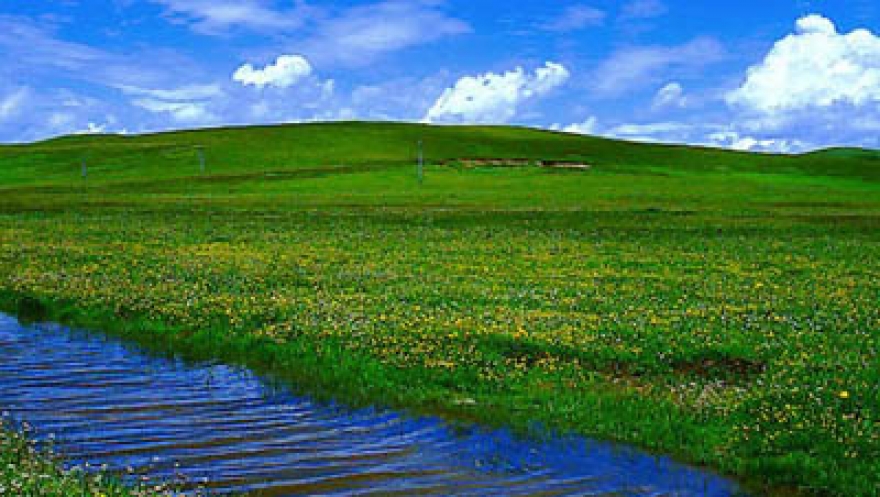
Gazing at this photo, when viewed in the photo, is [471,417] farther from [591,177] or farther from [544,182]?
[591,177]

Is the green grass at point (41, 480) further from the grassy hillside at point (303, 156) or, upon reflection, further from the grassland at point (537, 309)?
the grassy hillside at point (303, 156)

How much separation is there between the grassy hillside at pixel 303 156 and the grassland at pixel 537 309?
261ft

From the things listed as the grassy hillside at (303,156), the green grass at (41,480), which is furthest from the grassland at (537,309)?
the grassy hillside at (303,156)

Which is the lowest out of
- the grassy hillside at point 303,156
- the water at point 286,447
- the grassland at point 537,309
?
the water at point 286,447

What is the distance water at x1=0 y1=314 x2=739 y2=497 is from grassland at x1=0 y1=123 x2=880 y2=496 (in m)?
0.92

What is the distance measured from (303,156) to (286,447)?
15171 cm

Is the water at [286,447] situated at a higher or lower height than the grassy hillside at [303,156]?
lower

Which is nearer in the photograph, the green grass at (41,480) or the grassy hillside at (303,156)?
the green grass at (41,480)

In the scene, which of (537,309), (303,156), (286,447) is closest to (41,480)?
(286,447)

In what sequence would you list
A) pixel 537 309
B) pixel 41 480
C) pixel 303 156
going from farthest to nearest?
pixel 303 156 < pixel 537 309 < pixel 41 480

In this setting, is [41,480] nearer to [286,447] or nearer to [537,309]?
[286,447]

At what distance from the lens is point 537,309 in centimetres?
2506

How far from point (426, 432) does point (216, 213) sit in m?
59.3

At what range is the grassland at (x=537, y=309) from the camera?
601 inches
